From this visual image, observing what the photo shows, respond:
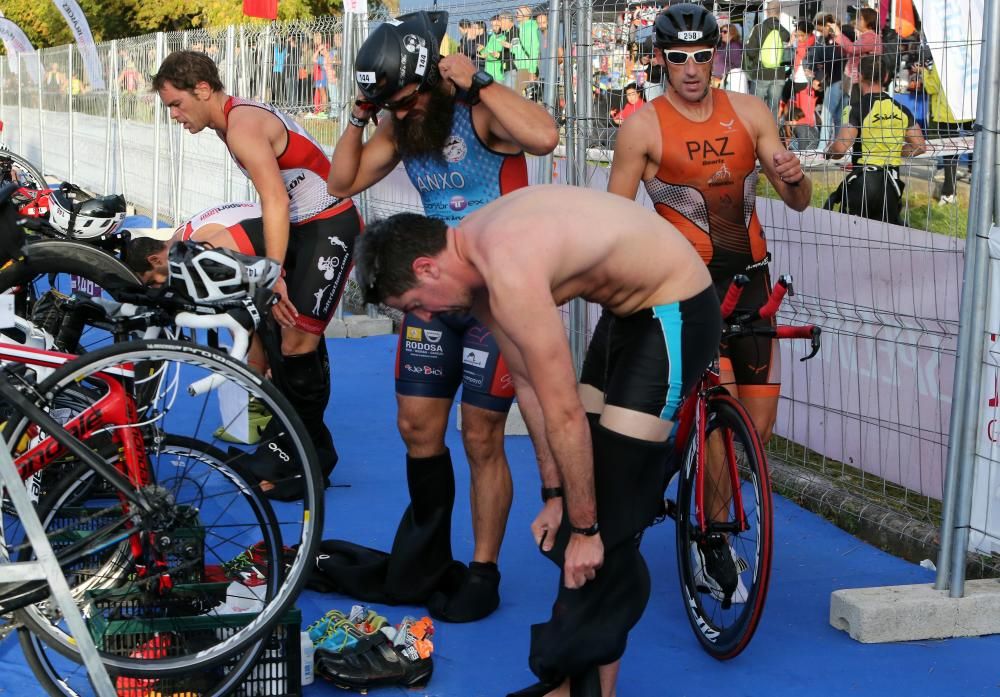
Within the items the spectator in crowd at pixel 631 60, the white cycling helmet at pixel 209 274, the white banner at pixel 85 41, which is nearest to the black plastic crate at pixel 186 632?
the white cycling helmet at pixel 209 274

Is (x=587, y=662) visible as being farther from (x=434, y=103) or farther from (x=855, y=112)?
(x=855, y=112)

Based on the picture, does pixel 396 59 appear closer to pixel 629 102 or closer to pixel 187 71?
pixel 187 71

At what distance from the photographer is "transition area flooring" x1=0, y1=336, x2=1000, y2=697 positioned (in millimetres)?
4188

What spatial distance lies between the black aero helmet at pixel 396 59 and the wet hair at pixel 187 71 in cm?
157

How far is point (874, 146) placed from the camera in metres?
5.32

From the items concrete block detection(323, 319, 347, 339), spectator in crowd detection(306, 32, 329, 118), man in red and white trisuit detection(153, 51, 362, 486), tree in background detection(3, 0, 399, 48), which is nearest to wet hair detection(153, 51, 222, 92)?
man in red and white trisuit detection(153, 51, 362, 486)

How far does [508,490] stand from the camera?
15.9ft

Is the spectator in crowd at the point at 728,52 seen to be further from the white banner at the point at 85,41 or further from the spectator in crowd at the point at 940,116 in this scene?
the white banner at the point at 85,41

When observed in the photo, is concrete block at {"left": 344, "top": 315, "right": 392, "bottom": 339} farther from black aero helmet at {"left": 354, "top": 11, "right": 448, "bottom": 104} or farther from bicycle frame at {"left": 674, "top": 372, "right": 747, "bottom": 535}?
bicycle frame at {"left": 674, "top": 372, "right": 747, "bottom": 535}

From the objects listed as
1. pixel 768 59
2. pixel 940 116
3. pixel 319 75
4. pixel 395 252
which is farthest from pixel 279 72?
pixel 395 252

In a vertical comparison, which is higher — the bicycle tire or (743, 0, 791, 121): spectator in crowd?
(743, 0, 791, 121): spectator in crowd

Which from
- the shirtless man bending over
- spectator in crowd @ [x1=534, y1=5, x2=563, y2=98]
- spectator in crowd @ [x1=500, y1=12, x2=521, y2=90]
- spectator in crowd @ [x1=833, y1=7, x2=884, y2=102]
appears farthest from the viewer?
spectator in crowd @ [x1=500, y1=12, x2=521, y2=90]

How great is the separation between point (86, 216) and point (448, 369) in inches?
107

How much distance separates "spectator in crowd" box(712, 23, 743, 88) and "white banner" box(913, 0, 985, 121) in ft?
4.38
